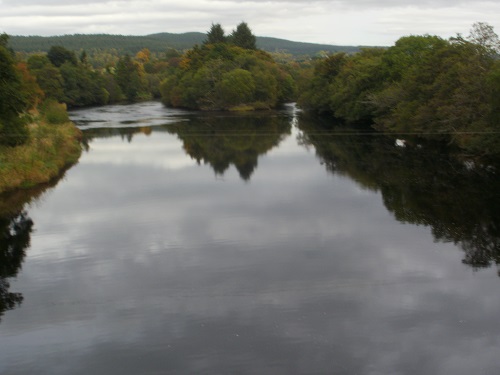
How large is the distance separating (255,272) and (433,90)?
95.1 ft

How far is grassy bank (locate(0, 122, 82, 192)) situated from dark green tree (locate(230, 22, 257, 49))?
75656 millimetres

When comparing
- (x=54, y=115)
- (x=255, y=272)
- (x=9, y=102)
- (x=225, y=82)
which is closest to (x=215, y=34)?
(x=225, y=82)

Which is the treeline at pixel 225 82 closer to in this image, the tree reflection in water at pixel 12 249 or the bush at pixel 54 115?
the bush at pixel 54 115

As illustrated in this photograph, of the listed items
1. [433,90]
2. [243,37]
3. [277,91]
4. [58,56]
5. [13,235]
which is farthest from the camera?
[243,37]

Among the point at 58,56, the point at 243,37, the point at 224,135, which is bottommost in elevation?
the point at 224,135

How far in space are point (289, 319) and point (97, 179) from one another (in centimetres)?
2091

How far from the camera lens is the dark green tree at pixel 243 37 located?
11306 cm

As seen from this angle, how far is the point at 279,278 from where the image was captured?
18.2 meters

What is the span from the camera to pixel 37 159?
32.5 m

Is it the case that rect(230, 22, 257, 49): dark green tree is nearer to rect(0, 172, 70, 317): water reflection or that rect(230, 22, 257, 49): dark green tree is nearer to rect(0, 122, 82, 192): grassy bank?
rect(0, 122, 82, 192): grassy bank

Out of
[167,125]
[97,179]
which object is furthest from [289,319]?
[167,125]

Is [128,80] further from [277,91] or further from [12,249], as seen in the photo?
[12,249]

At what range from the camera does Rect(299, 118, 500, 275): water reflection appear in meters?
22.3

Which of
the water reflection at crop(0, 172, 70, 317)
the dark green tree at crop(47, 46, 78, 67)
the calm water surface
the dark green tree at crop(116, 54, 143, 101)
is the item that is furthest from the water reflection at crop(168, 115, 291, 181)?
the dark green tree at crop(116, 54, 143, 101)
